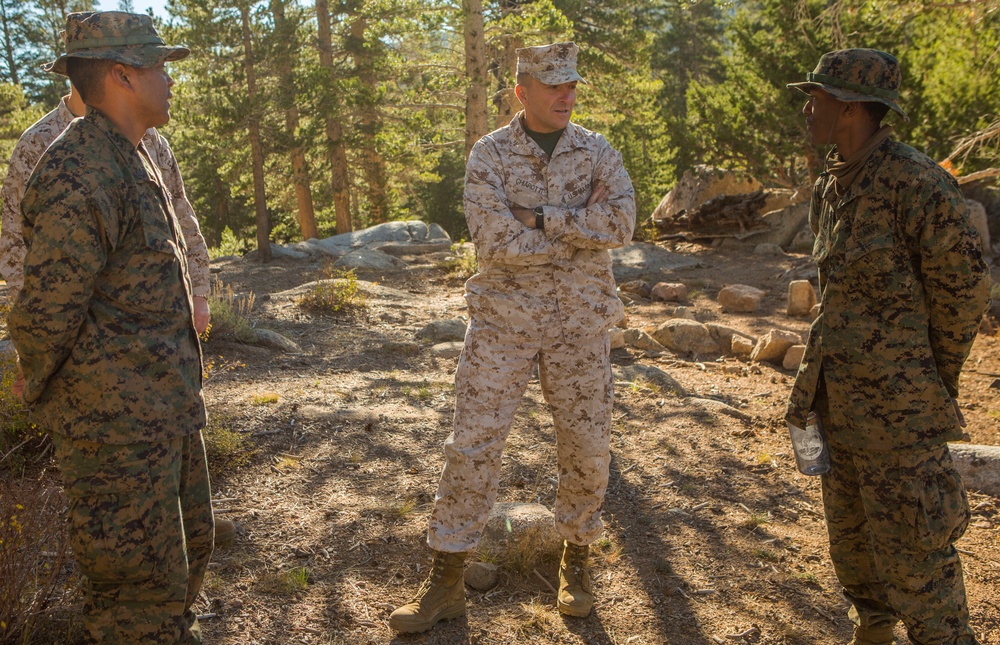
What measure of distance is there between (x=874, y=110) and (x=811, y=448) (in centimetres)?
120

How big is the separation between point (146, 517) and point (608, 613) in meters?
1.94

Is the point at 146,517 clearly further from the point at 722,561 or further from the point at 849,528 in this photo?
the point at 722,561

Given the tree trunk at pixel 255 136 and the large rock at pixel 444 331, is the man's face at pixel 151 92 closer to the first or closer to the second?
the large rock at pixel 444 331

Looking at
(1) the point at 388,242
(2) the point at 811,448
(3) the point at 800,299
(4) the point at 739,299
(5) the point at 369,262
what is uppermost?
(2) the point at 811,448

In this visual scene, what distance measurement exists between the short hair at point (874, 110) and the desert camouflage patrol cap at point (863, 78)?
0.04m

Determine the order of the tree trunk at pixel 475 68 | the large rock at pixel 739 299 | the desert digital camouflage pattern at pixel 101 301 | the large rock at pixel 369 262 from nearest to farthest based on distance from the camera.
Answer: the desert digital camouflage pattern at pixel 101 301
the large rock at pixel 739 299
the tree trunk at pixel 475 68
the large rock at pixel 369 262

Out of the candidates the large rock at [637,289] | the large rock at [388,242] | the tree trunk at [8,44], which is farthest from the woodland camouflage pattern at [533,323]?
the tree trunk at [8,44]

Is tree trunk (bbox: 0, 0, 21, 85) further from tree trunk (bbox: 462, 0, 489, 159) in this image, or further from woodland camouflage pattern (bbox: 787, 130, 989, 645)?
woodland camouflage pattern (bbox: 787, 130, 989, 645)

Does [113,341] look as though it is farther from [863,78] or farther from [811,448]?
[863,78]

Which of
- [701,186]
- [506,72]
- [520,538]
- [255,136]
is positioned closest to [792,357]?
[520,538]

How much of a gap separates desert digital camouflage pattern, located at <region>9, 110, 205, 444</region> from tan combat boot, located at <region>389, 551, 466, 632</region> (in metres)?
1.21

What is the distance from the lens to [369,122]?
17.7m

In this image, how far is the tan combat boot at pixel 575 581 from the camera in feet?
10.5

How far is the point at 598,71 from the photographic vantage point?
48.2 ft
